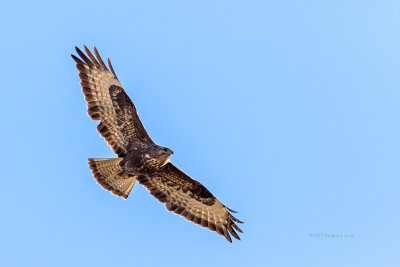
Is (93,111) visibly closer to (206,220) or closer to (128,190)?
(128,190)

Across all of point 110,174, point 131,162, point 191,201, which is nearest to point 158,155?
point 131,162

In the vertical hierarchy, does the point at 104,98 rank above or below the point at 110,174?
above

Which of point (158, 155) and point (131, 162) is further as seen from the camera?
point (131, 162)

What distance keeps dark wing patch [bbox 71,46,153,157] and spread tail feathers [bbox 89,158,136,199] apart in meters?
0.66

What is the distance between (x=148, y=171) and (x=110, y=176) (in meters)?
0.89

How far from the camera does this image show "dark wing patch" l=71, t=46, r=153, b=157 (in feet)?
56.9

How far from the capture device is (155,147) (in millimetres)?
17047

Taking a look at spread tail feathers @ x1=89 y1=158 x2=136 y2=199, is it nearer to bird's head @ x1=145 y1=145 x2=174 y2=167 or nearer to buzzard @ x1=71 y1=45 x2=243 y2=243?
buzzard @ x1=71 y1=45 x2=243 y2=243

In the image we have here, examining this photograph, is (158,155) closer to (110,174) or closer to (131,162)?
(131,162)

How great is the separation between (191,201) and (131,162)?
176 cm

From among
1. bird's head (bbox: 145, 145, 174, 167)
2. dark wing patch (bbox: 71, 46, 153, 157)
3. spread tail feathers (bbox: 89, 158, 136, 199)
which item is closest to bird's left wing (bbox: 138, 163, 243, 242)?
spread tail feathers (bbox: 89, 158, 136, 199)

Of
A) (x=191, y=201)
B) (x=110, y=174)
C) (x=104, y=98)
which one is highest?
(x=104, y=98)

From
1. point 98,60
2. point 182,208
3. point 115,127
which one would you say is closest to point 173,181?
point 182,208

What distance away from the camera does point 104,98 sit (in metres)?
17.4
